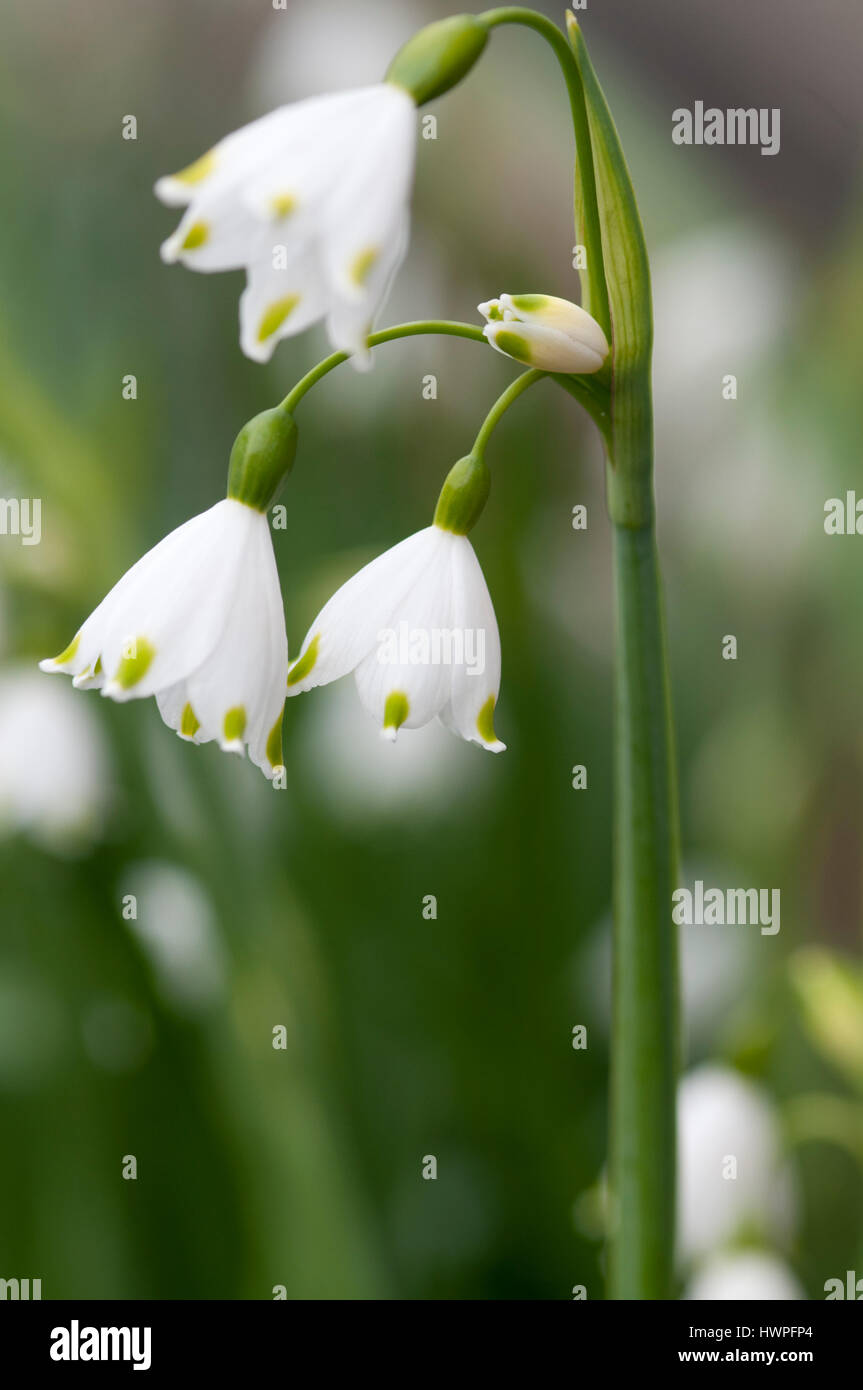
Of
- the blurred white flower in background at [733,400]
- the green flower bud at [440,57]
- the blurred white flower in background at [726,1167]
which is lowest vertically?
the blurred white flower in background at [726,1167]

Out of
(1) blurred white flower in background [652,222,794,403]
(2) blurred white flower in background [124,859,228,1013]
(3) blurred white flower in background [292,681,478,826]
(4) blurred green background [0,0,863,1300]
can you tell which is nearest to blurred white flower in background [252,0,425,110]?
(4) blurred green background [0,0,863,1300]

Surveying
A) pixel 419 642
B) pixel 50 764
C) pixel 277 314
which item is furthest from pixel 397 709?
pixel 50 764

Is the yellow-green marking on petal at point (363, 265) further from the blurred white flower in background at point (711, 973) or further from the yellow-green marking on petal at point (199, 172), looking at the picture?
the blurred white flower in background at point (711, 973)

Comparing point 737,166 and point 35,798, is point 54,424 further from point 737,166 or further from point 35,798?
point 737,166

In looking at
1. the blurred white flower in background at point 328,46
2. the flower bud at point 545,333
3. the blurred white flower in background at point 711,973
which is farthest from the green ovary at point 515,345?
the blurred white flower in background at point 328,46

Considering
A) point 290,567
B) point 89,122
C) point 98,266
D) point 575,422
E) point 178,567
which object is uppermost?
point 89,122
